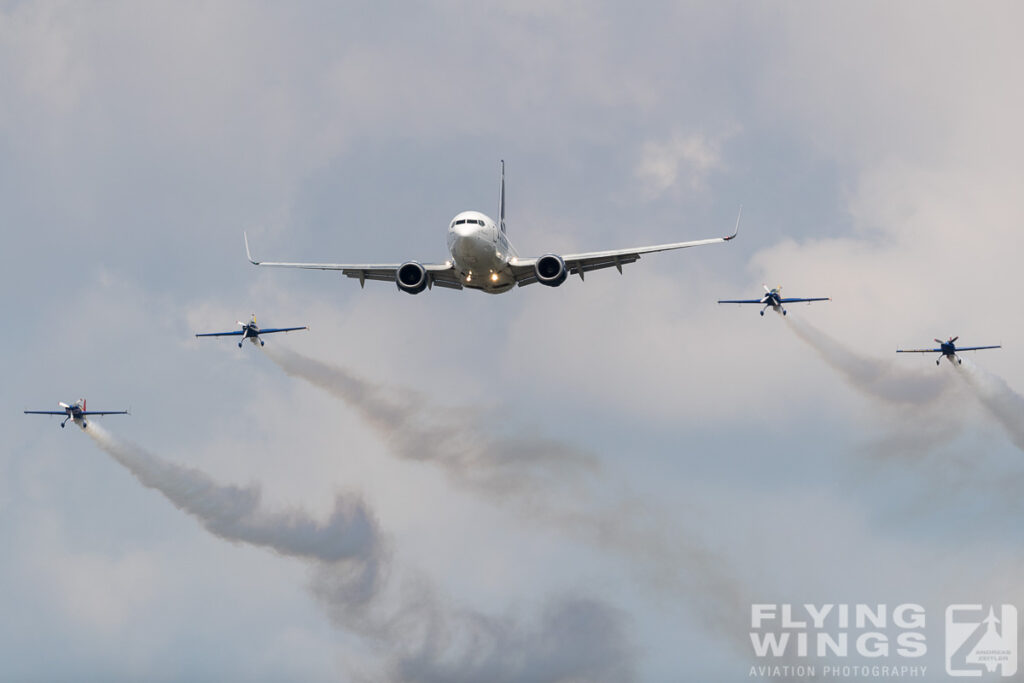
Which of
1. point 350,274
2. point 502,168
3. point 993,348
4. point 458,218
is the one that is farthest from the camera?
point 502,168

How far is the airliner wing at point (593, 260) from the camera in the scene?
3595 inches

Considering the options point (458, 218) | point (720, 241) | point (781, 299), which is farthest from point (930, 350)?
point (458, 218)

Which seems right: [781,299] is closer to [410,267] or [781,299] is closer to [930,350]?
[930,350]

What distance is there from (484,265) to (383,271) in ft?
27.7

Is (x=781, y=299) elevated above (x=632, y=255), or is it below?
above

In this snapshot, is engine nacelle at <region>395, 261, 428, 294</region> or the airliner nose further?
engine nacelle at <region>395, 261, 428, 294</region>

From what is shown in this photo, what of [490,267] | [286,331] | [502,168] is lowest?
[490,267]

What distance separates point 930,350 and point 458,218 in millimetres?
43651

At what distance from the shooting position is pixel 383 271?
307 ft

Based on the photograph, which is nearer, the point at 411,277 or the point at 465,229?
the point at 465,229

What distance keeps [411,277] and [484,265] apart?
4711 millimetres

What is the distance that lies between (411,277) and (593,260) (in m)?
11.5

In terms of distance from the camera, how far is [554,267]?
8969 centimetres

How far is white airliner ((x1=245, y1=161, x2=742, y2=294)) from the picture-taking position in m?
86.6
